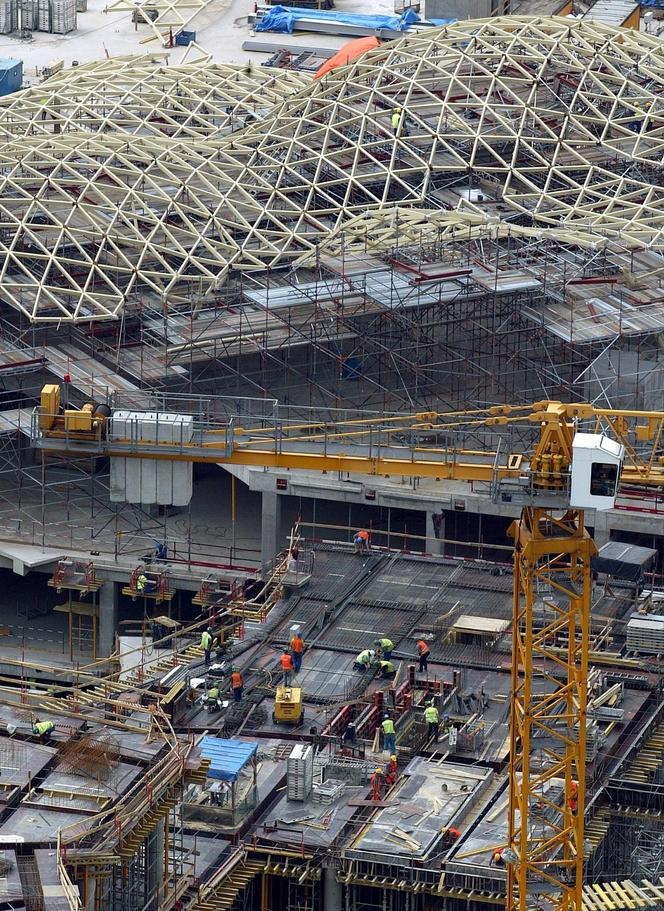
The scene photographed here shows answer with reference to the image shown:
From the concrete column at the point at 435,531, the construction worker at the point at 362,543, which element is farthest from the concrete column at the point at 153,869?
the concrete column at the point at 435,531

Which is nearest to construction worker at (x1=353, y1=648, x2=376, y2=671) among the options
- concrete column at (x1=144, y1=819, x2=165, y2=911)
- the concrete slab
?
concrete column at (x1=144, y1=819, x2=165, y2=911)

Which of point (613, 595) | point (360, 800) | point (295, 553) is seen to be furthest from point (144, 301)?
point (360, 800)

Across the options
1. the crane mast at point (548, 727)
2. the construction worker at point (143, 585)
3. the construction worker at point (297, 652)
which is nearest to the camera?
the crane mast at point (548, 727)

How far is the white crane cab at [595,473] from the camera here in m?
112

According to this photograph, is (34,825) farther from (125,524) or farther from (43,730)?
(125,524)

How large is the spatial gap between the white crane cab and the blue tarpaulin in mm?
20668

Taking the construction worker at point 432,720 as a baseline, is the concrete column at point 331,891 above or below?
below

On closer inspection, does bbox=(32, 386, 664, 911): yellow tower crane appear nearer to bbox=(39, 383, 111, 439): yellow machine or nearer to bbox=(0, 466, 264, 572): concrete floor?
bbox=(39, 383, 111, 439): yellow machine

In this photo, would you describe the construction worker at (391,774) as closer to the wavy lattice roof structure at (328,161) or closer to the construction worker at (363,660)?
the construction worker at (363,660)

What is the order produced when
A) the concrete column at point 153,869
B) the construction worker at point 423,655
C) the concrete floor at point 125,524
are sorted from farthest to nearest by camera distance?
the concrete floor at point 125,524 < the construction worker at point 423,655 < the concrete column at point 153,869

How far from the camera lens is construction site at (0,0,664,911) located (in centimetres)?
11719

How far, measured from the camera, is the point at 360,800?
126 meters

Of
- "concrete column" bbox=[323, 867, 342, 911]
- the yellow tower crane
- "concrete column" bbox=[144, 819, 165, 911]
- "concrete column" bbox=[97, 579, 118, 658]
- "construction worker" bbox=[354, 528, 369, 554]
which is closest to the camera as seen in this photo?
the yellow tower crane

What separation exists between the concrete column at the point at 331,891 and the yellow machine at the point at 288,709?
11877 mm
